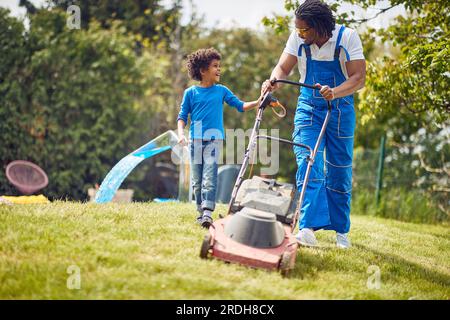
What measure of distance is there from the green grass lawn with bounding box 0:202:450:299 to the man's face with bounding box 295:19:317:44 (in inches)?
70.3

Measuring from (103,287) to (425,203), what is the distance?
7749 millimetres

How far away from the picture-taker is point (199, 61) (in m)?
5.38

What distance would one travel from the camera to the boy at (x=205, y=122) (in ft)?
16.9

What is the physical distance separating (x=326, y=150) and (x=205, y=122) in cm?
114

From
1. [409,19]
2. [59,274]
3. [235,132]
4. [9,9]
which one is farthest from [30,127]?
[59,274]

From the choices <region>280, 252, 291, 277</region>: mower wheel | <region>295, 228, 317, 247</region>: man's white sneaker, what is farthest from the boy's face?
<region>280, 252, 291, 277</region>: mower wheel

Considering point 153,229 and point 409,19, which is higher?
point 409,19

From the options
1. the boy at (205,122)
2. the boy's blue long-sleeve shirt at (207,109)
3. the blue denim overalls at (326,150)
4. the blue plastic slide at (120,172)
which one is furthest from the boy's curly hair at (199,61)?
the blue plastic slide at (120,172)

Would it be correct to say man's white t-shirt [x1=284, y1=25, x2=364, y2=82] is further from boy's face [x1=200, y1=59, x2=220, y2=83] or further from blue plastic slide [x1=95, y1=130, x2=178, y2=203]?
blue plastic slide [x1=95, y1=130, x2=178, y2=203]

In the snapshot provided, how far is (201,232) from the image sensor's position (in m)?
4.82

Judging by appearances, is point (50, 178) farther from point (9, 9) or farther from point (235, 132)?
point (235, 132)

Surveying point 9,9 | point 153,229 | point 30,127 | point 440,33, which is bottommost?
point 153,229
